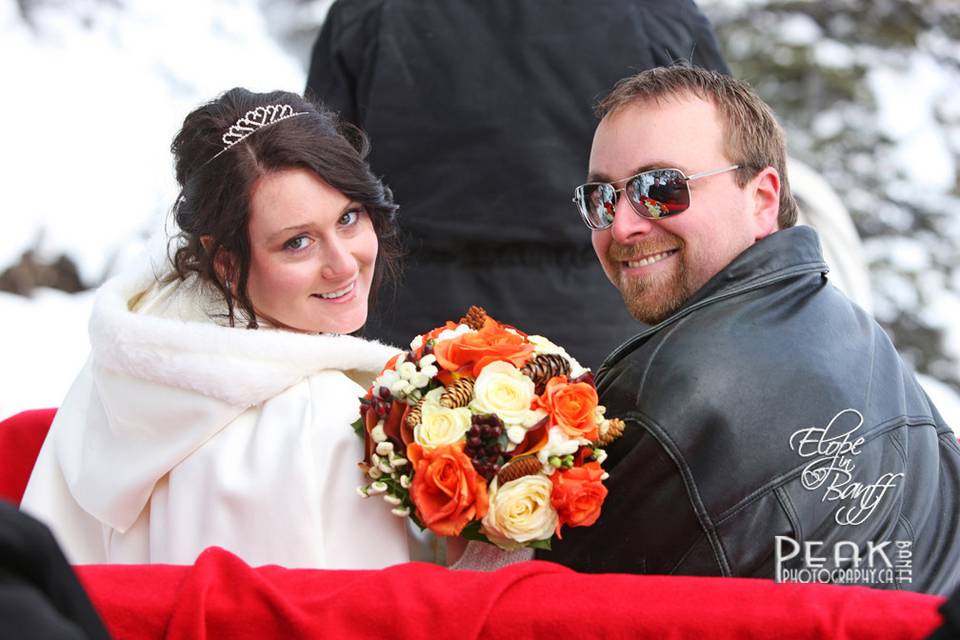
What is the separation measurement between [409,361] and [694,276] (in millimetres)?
707

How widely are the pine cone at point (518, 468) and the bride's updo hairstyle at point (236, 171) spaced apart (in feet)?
2.43

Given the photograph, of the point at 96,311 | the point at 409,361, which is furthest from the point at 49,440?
the point at 409,361

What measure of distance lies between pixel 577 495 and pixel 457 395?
0.95 feet

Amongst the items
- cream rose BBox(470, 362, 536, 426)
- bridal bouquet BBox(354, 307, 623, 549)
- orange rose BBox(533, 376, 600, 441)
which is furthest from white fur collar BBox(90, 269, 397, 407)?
orange rose BBox(533, 376, 600, 441)

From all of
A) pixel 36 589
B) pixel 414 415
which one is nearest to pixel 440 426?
pixel 414 415

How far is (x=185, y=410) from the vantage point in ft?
7.59

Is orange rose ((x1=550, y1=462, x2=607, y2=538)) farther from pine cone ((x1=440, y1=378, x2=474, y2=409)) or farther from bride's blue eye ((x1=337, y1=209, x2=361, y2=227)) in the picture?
bride's blue eye ((x1=337, y1=209, x2=361, y2=227))

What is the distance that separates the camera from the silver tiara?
105 inches

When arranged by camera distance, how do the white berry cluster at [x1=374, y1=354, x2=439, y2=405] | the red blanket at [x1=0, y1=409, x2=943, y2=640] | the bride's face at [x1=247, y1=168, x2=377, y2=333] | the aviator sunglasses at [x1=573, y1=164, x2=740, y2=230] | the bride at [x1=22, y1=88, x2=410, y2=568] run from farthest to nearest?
the bride's face at [x1=247, y1=168, x2=377, y2=333]
the aviator sunglasses at [x1=573, y1=164, x2=740, y2=230]
the bride at [x1=22, y1=88, x2=410, y2=568]
the white berry cluster at [x1=374, y1=354, x2=439, y2=405]
the red blanket at [x1=0, y1=409, x2=943, y2=640]

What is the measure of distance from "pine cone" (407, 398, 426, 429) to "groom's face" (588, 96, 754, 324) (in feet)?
2.21

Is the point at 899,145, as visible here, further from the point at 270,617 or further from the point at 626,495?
the point at 270,617

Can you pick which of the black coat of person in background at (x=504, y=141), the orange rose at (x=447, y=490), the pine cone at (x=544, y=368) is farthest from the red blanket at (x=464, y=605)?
the black coat of person in background at (x=504, y=141)

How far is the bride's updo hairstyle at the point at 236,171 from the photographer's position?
8.59ft

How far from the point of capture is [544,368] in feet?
7.32
